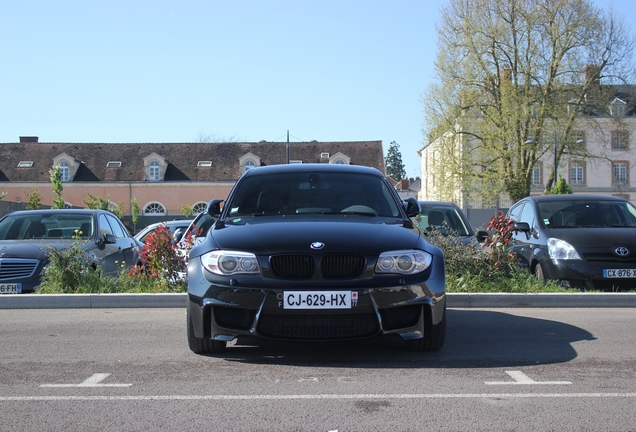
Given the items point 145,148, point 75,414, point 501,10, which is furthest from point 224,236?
point 145,148

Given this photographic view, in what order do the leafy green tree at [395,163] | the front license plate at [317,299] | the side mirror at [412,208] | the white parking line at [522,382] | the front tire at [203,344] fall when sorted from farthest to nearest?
the leafy green tree at [395,163], the side mirror at [412,208], the front tire at [203,344], the front license plate at [317,299], the white parking line at [522,382]

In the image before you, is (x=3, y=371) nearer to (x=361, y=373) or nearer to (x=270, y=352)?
(x=270, y=352)

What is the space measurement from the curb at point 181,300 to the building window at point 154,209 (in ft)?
204

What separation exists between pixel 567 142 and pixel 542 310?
38.5 metres

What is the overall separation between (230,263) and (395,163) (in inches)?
5519

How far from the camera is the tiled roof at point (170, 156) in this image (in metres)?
72.8

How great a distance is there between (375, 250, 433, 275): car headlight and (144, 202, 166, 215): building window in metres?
66.9

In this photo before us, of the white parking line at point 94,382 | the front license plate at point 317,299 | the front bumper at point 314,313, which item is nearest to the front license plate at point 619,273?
the front bumper at point 314,313

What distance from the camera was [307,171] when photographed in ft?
26.0

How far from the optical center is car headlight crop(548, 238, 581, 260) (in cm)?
1102

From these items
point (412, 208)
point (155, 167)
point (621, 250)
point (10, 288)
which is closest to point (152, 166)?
point (155, 167)

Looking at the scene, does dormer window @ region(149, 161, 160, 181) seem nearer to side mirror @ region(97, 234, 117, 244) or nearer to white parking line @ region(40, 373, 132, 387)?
side mirror @ region(97, 234, 117, 244)

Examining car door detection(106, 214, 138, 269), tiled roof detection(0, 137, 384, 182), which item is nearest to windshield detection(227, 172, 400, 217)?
car door detection(106, 214, 138, 269)

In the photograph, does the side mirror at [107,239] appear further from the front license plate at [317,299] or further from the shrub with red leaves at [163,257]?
the front license plate at [317,299]
